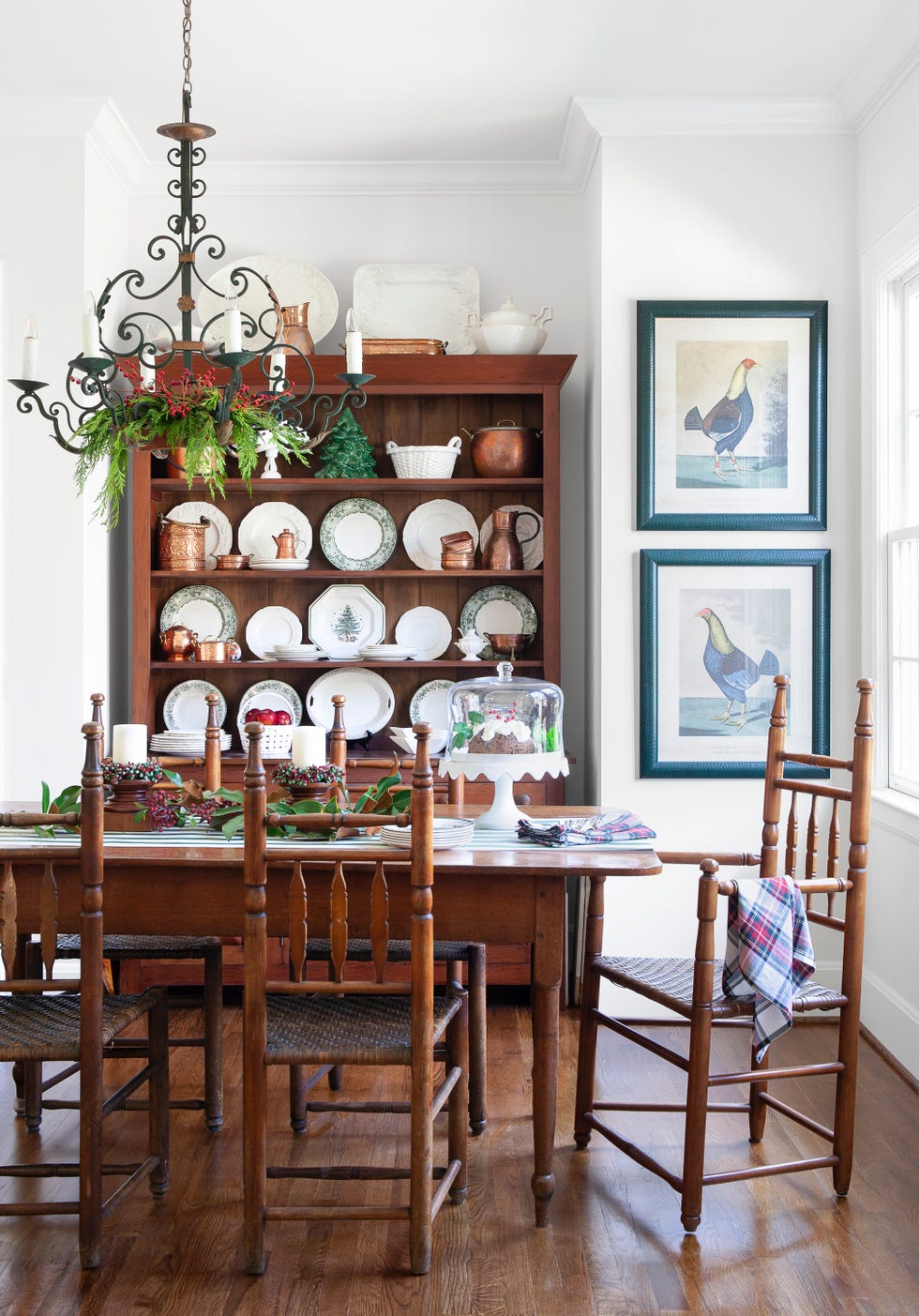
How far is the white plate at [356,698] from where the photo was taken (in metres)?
4.43

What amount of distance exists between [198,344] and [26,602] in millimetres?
1608

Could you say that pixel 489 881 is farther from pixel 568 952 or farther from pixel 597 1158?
pixel 568 952

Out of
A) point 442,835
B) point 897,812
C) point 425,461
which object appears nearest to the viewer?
point 442,835

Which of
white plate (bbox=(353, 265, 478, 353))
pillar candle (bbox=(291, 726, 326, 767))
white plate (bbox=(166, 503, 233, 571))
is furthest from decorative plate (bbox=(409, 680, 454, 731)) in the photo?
pillar candle (bbox=(291, 726, 326, 767))

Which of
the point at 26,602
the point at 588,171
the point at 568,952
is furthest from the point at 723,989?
the point at 588,171

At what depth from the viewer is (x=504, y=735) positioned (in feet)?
9.39

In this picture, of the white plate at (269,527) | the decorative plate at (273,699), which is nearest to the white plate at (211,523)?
the white plate at (269,527)

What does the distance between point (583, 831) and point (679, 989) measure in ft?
1.47

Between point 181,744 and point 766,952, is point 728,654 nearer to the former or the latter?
point 766,952

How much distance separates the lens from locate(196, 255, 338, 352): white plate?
4.41 m

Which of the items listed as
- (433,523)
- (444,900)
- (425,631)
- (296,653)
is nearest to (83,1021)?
(444,900)

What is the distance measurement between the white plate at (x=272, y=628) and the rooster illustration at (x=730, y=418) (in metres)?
1.63

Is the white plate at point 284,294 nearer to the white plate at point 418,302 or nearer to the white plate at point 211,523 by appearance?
the white plate at point 418,302

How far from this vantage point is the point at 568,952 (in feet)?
13.9
